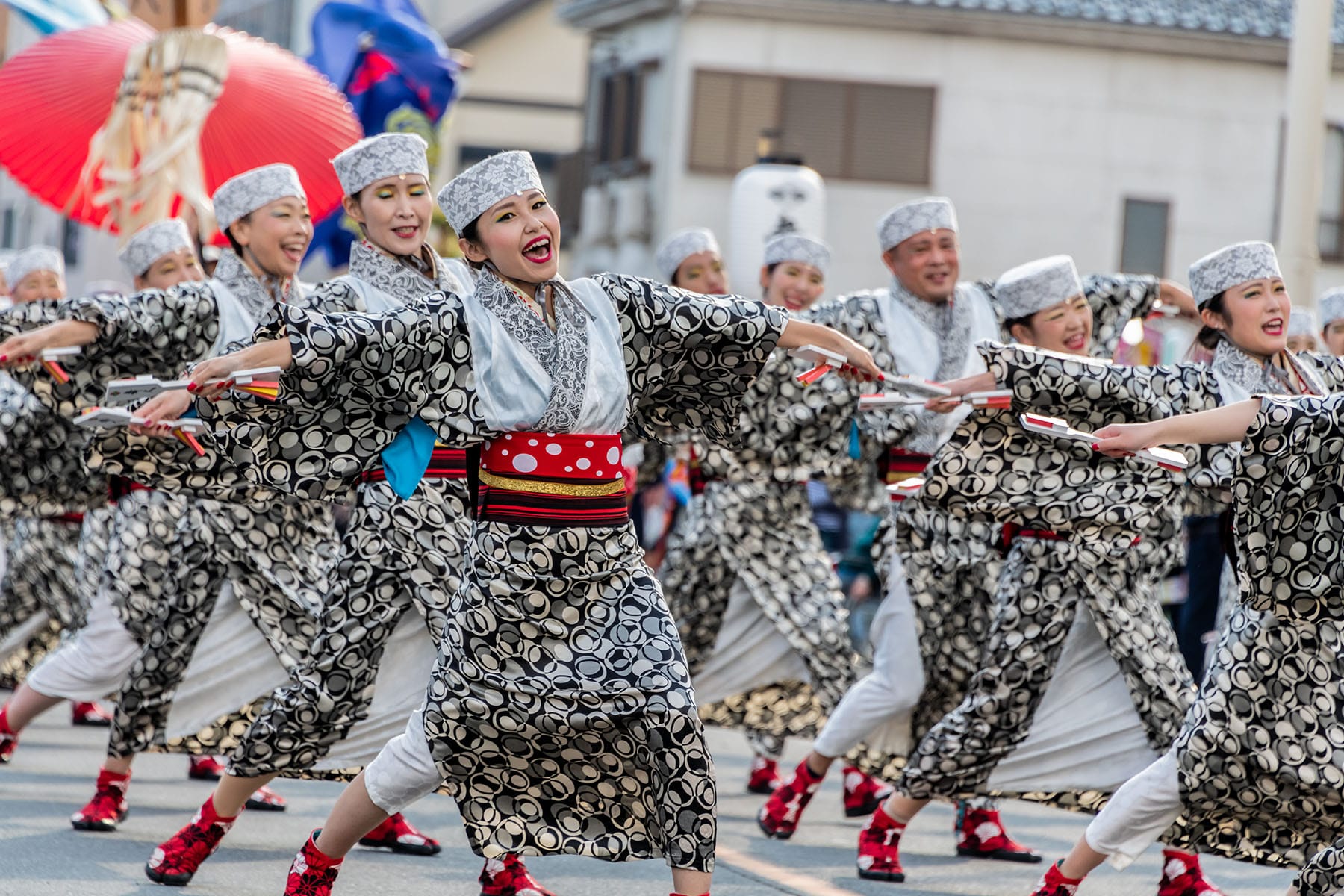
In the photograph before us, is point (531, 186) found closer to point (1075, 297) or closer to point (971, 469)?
point (971, 469)

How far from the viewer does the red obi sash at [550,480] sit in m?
4.65

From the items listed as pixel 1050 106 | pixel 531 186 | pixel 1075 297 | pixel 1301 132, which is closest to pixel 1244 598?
pixel 1075 297

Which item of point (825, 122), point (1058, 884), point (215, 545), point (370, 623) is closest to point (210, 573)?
point (215, 545)

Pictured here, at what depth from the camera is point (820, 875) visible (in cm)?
623

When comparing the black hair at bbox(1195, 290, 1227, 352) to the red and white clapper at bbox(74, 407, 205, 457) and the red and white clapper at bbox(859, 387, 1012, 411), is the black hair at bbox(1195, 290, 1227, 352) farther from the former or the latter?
the red and white clapper at bbox(74, 407, 205, 457)

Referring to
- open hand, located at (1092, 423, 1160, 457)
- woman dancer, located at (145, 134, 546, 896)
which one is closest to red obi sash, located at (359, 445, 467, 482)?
woman dancer, located at (145, 134, 546, 896)

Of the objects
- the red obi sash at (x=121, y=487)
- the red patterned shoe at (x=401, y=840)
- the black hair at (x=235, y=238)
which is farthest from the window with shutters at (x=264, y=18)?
the red patterned shoe at (x=401, y=840)

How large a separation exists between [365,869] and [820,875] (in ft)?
4.40

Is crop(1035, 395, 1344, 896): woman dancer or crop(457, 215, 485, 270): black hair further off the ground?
crop(457, 215, 485, 270): black hair

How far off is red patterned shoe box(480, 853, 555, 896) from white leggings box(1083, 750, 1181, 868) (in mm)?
1465

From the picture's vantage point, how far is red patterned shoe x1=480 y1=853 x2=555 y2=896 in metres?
5.56

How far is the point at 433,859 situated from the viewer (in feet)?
20.5

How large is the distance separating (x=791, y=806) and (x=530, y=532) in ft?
8.33

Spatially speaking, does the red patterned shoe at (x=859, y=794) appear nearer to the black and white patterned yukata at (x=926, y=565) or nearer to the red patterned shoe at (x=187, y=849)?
the black and white patterned yukata at (x=926, y=565)
